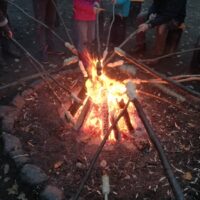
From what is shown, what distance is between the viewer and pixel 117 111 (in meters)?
5.54

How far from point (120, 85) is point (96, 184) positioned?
1.85 metres

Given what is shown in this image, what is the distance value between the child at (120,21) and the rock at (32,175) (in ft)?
14.7

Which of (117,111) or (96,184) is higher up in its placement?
(117,111)

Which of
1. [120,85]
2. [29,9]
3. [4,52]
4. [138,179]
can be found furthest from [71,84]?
[29,9]

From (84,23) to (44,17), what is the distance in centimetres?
89

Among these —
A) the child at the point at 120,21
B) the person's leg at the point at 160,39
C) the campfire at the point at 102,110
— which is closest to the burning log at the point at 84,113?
the campfire at the point at 102,110

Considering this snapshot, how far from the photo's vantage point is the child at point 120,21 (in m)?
7.86

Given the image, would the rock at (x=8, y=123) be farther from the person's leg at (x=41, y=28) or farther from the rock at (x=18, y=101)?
the person's leg at (x=41, y=28)

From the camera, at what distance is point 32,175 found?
4566 millimetres

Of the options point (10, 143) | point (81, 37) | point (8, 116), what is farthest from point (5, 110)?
point (81, 37)

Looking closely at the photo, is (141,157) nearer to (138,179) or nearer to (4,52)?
(138,179)

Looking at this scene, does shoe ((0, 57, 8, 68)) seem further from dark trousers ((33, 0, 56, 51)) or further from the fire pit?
the fire pit

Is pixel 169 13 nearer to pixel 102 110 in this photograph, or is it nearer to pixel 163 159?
pixel 102 110

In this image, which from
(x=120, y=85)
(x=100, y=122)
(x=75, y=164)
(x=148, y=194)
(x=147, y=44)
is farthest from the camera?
(x=147, y=44)
